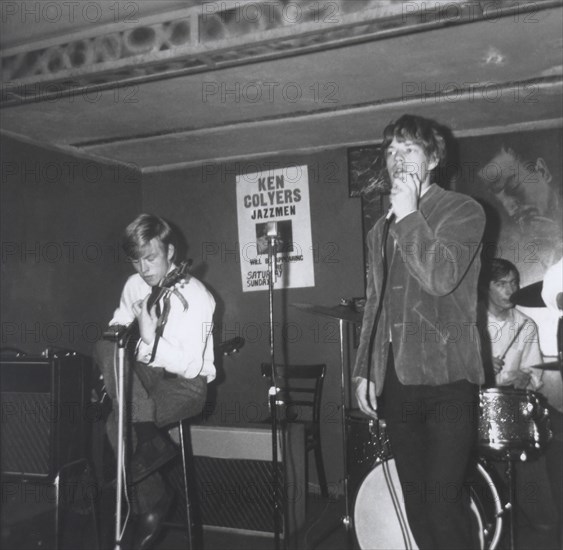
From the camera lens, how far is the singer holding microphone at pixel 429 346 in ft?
5.57

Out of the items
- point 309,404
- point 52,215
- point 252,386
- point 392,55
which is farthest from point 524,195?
point 52,215

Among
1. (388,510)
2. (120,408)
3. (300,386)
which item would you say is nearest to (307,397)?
(300,386)

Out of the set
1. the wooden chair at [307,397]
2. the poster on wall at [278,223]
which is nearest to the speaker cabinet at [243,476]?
the wooden chair at [307,397]

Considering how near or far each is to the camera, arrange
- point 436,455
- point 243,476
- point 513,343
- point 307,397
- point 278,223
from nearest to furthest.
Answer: point 436,455
point 243,476
point 513,343
point 307,397
point 278,223

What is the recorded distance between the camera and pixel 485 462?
9.80 ft

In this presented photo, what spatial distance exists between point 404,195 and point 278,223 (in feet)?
9.57

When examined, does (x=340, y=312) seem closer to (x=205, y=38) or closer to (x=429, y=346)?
(x=429, y=346)

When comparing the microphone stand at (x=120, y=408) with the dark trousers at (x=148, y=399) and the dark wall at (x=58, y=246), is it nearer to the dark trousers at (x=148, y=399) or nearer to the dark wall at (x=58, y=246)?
the dark trousers at (x=148, y=399)

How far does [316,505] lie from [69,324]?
2.14 meters

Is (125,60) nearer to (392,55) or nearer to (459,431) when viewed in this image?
(392,55)

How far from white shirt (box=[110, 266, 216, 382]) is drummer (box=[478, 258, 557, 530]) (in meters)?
1.65

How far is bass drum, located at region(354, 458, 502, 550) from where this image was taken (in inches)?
112

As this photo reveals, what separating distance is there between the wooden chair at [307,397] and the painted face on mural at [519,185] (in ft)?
5.62

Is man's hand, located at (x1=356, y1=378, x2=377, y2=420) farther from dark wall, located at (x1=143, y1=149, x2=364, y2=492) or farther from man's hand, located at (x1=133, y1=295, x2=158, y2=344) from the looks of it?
dark wall, located at (x1=143, y1=149, x2=364, y2=492)
